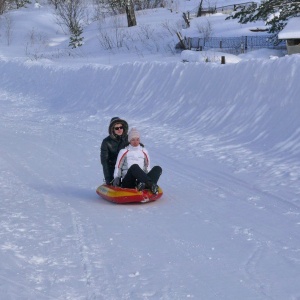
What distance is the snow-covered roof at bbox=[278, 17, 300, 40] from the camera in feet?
84.6

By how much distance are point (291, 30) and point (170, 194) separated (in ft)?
60.5

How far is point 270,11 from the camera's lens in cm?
2500

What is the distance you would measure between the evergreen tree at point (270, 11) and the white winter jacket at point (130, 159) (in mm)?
17199

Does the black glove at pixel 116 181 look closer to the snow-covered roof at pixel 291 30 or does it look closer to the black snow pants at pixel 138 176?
the black snow pants at pixel 138 176

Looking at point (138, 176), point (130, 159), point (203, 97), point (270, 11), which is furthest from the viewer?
point (270, 11)

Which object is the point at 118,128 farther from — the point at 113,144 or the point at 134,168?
the point at 134,168

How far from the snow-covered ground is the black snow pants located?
34 cm

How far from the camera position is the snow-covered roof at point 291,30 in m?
25.8

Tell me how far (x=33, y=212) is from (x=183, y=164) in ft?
12.9

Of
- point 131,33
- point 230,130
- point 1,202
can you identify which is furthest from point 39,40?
point 1,202

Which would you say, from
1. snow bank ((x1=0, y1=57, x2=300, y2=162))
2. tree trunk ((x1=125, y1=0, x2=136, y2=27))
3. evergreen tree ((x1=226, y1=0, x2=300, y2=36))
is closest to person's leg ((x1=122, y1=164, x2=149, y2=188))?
snow bank ((x1=0, y1=57, x2=300, y2=162))

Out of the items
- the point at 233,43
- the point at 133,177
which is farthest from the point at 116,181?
the point at 233,43

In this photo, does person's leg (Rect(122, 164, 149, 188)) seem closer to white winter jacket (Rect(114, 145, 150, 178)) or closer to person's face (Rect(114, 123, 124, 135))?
white winter jacket (Rect(114, 145, 150, 178))

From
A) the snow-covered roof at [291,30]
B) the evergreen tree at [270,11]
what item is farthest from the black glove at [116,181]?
the snow-covered roof at [291,30]
